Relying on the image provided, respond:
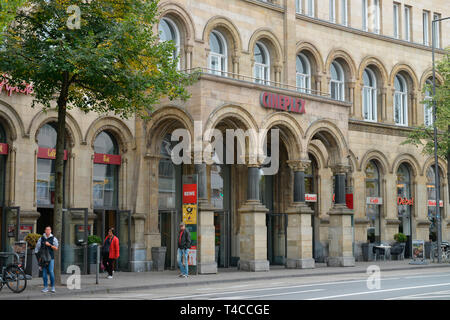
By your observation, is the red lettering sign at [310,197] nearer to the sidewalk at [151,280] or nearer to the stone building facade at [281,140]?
the stone building facade at [281,140]

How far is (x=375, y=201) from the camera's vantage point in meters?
40.9

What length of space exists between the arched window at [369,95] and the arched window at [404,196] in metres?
3.94

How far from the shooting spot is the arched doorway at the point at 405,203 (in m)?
42.9

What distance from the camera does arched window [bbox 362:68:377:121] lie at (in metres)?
41.7

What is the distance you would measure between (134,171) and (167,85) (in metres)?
8.06

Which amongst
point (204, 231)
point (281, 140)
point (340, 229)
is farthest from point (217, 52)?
point (340, 229)

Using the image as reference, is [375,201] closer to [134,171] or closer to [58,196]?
[134,171]

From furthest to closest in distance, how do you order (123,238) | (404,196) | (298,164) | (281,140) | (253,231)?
(404,196), (281,140), (298,164), (123,238), (253,231)

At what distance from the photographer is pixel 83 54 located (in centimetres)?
2086

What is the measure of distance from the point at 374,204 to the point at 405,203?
2.75m

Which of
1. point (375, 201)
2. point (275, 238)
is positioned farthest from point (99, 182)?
point (375, 201)

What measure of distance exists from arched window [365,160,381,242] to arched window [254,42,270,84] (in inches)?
353

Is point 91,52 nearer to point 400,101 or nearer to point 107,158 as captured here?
point 107,158


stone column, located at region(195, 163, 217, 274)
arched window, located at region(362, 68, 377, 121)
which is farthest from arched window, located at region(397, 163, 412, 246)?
stone column, located at region(195, 163, 217, 274)
